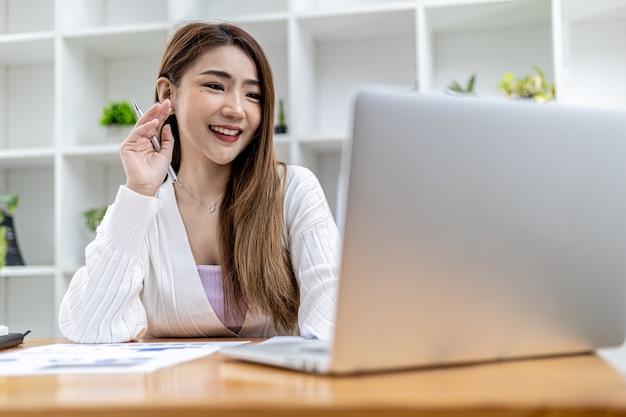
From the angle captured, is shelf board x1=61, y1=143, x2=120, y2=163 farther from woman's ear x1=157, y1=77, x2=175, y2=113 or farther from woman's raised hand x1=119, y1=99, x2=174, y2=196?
woman's raised hand x1=119, y1=99, x2=174, y2=196

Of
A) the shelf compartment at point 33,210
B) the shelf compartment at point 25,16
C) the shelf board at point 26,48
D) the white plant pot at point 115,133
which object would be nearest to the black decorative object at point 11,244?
the shelf compartment at point 33,210

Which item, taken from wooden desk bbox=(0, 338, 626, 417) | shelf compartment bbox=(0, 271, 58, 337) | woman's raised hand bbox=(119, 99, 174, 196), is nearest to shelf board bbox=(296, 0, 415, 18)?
woman's raised hand bbox=(119, 99, 174, 196)

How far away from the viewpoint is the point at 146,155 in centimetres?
168

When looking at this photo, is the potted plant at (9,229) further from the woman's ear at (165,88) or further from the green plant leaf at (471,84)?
the green plant leaf at (471,84)

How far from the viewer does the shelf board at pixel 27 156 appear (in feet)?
9.74

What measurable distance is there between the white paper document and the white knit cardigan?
255 millimetres

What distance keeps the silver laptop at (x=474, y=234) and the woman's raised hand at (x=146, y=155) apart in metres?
0.81

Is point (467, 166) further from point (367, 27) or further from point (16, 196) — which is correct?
point (16, 196)

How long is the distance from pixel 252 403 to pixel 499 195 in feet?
1.11

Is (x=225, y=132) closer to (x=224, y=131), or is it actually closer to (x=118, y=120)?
(x=224, y=131)

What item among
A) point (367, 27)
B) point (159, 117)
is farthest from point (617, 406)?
point (367, 27)

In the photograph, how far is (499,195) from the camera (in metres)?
0.76

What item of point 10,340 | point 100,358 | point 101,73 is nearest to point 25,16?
point 101,73

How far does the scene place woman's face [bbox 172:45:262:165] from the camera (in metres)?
1.78
